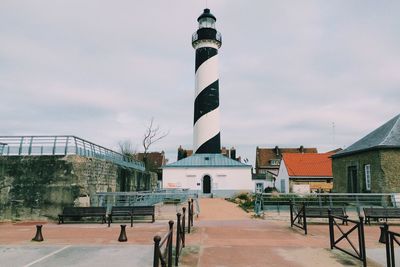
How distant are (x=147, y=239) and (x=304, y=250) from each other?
435cm

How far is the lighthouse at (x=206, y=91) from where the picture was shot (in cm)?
3266

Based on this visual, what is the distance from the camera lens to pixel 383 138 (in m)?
19.5

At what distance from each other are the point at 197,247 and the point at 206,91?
25127 millimetres

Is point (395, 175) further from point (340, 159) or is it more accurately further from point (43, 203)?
point (43, 203)

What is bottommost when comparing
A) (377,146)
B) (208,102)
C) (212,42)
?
(377,146)

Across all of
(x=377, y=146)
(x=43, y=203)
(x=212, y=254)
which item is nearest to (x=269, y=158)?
(x=377, y=146)

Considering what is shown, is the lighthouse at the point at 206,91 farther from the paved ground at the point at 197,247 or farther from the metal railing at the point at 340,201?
the paved ground at the point at 197,247

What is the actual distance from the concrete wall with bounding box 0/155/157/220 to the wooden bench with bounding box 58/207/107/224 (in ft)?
3.29

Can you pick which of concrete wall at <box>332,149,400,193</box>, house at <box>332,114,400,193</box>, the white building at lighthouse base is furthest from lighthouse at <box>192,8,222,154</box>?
concrete wall at <box>332,149,400,193</box>

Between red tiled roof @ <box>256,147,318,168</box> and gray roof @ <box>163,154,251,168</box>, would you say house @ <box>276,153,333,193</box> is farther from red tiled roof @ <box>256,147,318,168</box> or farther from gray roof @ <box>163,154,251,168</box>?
red tiled roof @ <box>256,147,318,168</box>

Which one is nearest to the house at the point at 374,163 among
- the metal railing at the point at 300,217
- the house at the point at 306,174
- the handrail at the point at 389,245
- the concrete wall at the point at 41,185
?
the metal railing at the point at 300,217

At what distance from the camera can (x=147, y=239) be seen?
384 inches

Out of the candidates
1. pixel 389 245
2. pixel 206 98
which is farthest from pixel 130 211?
pixel 206 98

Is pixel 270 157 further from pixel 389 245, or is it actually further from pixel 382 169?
pixel 389 245
